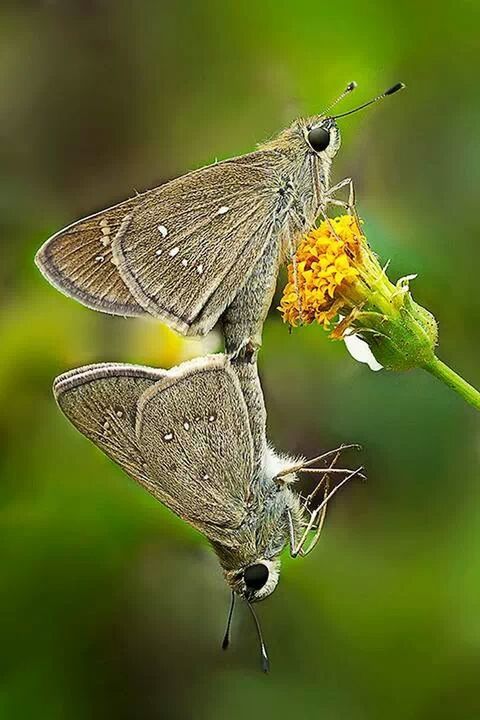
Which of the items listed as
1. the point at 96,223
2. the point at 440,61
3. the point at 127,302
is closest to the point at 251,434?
the point at 127,302

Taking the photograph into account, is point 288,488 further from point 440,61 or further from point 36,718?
point 440,61

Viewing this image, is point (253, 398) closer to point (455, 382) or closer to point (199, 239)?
point (199, 239)

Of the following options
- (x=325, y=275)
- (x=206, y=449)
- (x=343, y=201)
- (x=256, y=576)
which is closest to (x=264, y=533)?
(x=256, y=576)

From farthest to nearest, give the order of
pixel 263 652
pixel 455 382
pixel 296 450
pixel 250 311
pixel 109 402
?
pixel 296 450 < pixel 263 652 < pixel 250 311 < pixel 109 402 < pixel 455 382

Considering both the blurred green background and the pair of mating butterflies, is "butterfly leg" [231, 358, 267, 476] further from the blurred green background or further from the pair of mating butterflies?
the blurred green background

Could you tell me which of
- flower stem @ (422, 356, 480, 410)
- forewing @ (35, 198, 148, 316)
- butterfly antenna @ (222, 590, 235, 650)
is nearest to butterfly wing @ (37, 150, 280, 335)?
forewing @ (35, 198, 148, 316)

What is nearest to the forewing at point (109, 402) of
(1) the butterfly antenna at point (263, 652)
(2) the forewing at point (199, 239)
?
(2) the forewing at point (199, 239)

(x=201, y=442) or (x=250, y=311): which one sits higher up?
(x=250, y=311)
